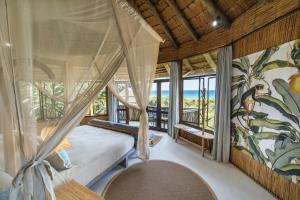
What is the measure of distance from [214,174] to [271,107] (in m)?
1.49

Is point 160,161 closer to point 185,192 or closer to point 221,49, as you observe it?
point 185,192

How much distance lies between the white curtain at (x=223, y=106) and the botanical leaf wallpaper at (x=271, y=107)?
170 millimetres

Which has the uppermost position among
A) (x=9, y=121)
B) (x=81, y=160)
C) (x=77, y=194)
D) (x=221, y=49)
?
(x=221, y=49)

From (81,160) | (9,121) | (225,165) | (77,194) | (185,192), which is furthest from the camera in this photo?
(225,165)

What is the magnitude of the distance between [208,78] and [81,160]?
11.4ft

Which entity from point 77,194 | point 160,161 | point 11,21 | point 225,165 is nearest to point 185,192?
point 160,161

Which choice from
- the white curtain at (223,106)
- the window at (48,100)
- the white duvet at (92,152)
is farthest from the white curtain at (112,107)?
the window at (48,100)

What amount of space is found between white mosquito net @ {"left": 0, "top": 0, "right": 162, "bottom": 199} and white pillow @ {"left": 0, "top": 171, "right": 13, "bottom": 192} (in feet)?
0.17

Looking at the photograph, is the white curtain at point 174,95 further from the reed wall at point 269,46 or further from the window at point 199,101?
the reed wall at point 269,46

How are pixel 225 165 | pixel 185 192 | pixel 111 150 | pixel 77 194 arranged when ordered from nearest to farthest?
pixel 77 194 → pixel 185 192 → pixel 111 150 → pixel 225 165

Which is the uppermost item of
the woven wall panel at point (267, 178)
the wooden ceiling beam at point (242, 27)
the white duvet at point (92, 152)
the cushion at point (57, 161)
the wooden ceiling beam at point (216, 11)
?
the wooden ceiling beam at point (216, 11)

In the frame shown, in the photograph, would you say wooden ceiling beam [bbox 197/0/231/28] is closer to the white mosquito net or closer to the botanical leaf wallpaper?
the botanical leaf wallpaper

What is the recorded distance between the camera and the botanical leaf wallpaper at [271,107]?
2.12 meters

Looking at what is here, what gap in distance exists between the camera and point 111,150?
2.79 metres
